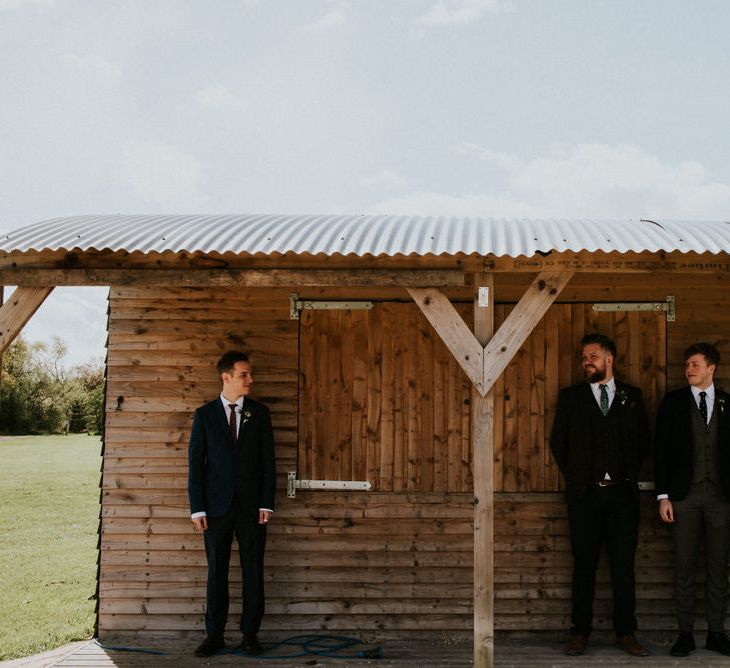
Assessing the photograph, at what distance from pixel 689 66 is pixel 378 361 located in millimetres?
15764

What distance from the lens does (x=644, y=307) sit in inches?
226

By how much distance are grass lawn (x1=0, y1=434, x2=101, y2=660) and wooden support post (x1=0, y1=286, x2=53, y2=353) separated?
2.31 m

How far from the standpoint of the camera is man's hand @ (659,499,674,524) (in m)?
5.23

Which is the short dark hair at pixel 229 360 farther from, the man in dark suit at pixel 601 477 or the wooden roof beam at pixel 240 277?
the man in dark suit at pixel 601 477

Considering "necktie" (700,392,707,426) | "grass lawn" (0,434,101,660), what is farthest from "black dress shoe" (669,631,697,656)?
"grass lawn" (0,434,101,660)

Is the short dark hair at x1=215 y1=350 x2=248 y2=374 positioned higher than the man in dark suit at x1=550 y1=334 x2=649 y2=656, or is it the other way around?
the short dark hair at x1=215 y1=350 x2=248 y2=374

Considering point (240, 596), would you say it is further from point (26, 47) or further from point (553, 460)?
point (26, 47)

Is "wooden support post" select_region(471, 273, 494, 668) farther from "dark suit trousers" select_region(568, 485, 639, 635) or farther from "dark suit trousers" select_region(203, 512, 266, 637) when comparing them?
"dark suit trousers" select_region(203, 512, 266, 637)

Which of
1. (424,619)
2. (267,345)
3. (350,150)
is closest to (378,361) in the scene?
(267,345)

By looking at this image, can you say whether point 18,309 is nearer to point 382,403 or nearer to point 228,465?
point 228,465

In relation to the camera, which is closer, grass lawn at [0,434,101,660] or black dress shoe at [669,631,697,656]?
black dress shoe at [669,631,697,656]

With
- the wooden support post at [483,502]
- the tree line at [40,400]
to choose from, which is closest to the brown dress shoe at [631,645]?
the wooden support post at [483,502]

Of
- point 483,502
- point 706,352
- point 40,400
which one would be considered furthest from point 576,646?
point 40,400

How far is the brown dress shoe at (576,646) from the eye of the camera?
5.24m
